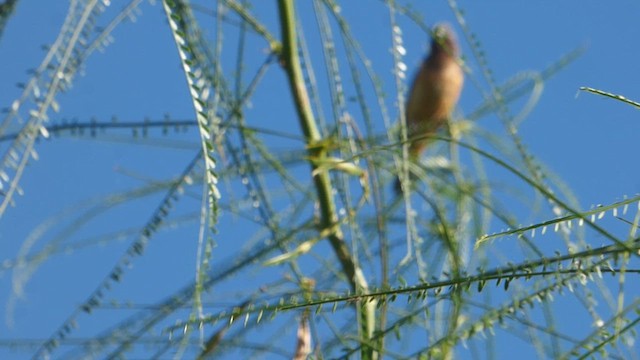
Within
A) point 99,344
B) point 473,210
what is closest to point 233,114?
point 99,344

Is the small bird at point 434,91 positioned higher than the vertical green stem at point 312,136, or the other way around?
the small bird at point 434,91

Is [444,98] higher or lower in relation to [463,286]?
higher

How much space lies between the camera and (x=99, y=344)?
890mm

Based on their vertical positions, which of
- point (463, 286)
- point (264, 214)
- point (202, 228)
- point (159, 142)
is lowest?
point (463, 286)

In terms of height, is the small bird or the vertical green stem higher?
the small bird

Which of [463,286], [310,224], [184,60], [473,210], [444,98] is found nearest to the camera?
[463,286]

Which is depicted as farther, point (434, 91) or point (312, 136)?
point (434, 91)

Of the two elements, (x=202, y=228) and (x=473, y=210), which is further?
(x=473, y=210)

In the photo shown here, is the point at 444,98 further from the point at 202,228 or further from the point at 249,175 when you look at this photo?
the point at 202,228

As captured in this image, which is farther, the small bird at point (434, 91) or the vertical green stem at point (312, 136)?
the small bird at point (434, 91)

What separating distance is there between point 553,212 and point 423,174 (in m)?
0.20

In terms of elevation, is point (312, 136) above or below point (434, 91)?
below

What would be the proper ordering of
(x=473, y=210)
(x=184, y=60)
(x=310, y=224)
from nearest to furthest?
(x=184, y=60) → (x=310, y=224) → (x=473, y=210)

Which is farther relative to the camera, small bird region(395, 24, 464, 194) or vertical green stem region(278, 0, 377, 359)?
small bird region(395, 24, 464, 194)
